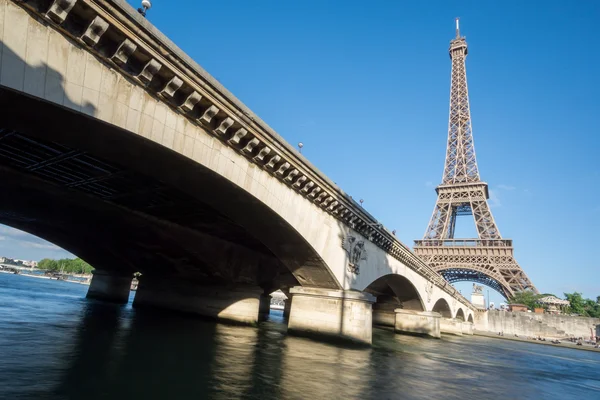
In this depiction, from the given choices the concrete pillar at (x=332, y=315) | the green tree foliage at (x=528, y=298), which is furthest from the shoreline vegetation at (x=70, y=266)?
the concrete pillar at (x=332, y=315)

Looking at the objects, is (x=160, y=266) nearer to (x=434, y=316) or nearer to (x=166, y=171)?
(x=166, y=171)

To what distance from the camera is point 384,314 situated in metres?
49.8

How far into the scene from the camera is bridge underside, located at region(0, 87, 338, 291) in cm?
951

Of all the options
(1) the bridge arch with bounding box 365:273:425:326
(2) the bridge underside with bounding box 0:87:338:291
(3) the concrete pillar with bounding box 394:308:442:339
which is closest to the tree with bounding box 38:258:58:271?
(2) the bridge underside with bounding box 0:87:338:291

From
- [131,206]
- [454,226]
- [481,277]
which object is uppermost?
[454,226]

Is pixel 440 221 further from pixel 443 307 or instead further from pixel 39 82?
pixel 39 82

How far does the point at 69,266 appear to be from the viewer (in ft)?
484

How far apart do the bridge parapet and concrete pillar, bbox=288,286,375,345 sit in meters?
6.48

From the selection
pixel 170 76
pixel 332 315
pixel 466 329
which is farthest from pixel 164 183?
pixel 466 329

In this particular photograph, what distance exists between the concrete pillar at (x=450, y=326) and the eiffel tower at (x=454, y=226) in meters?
15.1

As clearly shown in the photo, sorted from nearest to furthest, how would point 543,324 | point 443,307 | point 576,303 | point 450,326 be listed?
point 443,307, point 450,326, point 543,324, point 576,303

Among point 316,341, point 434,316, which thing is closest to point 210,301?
point 316,341

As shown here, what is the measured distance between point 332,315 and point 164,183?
1092cm

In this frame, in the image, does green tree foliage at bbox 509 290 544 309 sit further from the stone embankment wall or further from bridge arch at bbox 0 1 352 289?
bridge arch at bbox 0 1 352 289
